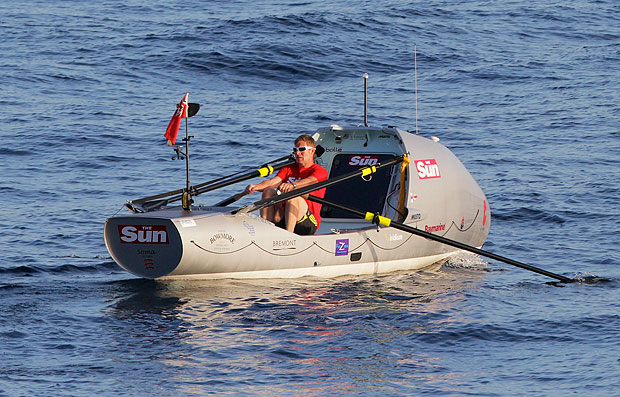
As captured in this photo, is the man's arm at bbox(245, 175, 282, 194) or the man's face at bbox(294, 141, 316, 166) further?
the man's face at bbox(294, 141, 316, 166)

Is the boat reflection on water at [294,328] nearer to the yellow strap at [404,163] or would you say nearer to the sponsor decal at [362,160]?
the yellow strap at [404,163]

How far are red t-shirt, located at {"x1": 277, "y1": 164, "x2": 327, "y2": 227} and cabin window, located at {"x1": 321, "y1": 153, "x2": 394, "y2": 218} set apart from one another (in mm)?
1369

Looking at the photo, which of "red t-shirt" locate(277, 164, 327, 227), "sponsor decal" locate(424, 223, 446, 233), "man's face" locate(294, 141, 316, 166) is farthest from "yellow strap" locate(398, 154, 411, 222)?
"man's face" locate(294, 141, 316, 166)

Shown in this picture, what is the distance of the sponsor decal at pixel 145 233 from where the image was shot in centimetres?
1118

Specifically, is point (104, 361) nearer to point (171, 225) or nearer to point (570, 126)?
point (171, 225)

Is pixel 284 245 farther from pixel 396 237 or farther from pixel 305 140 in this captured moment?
pixel 396 237

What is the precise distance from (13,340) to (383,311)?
151 inches

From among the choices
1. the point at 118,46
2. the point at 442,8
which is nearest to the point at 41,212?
the point at 118,46

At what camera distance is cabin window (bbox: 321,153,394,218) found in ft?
46.1

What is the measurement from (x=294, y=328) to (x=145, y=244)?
201 centimetres

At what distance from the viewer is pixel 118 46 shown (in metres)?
28.5

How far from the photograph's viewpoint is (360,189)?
14.2 meters

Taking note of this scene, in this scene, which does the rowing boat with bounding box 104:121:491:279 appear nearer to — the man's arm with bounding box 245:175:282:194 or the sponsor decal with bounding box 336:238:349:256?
the sponsor decal with bounding box 336:238:349:256

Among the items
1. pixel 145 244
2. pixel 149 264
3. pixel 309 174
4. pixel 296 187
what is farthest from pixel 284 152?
pixel 145 244
